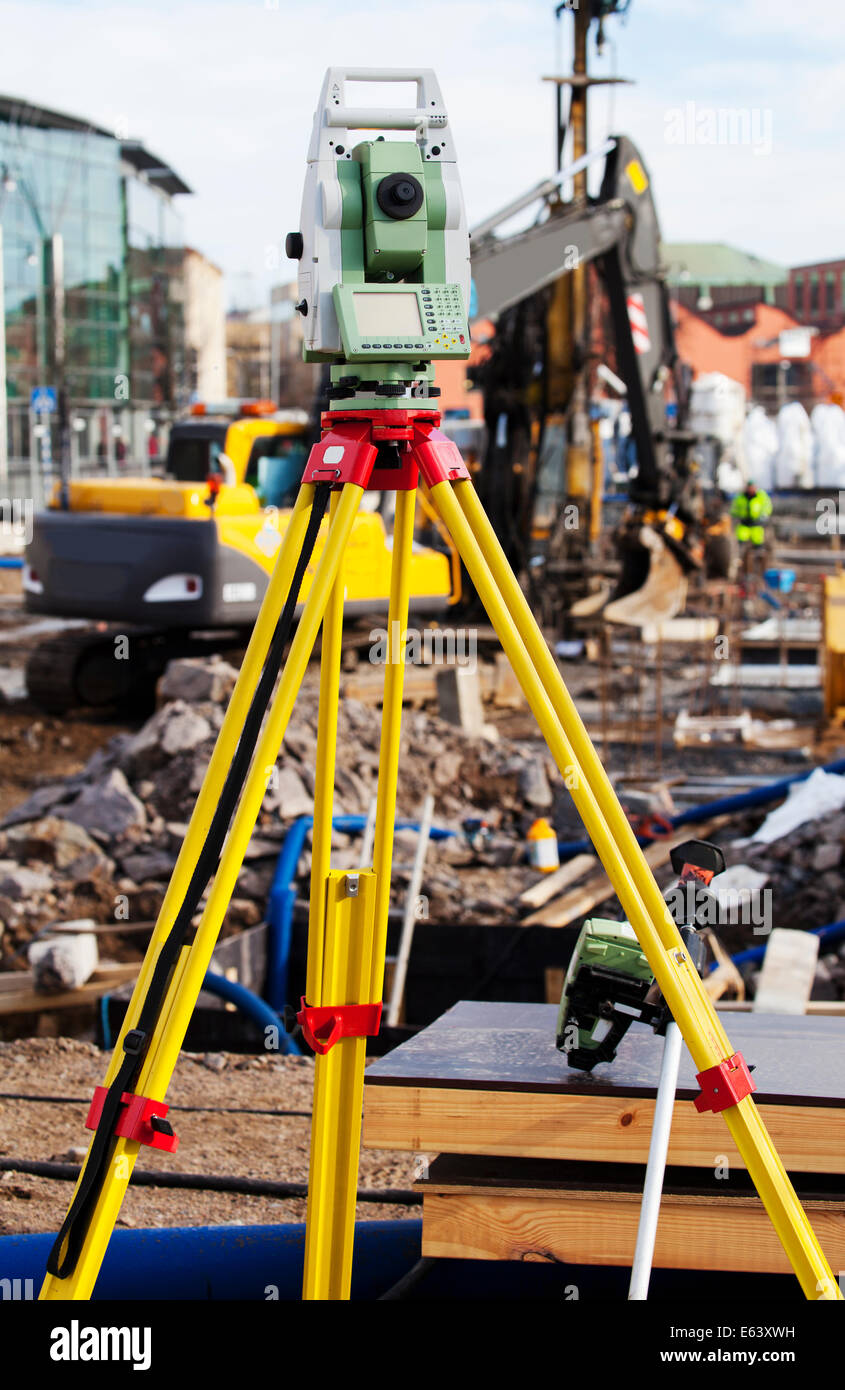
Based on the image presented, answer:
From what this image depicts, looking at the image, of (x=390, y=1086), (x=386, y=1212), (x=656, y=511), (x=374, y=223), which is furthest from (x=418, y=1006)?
(x=656, y=511)

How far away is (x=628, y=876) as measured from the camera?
8.52 feet

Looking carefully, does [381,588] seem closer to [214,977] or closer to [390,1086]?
[214,977]

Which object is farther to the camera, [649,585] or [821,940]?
[649,585]

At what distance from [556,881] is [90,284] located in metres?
38.1

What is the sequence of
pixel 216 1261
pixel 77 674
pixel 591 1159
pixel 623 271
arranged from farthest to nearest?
pixel 623 271 → pixel 77 674 → pixel 216 1261 → pixel 591 1159

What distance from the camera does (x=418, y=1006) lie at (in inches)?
279

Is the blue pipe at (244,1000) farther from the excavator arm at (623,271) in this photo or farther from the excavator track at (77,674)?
the excavator track at (77,674)

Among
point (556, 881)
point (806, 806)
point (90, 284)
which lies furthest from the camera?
point (90, 284)

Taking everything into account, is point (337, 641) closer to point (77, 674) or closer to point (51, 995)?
point (51, 995)

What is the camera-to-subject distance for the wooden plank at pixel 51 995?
6477 mm

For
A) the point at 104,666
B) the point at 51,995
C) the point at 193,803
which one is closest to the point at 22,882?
the point at 193,803

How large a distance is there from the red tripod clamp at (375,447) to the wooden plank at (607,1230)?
1.39 meters

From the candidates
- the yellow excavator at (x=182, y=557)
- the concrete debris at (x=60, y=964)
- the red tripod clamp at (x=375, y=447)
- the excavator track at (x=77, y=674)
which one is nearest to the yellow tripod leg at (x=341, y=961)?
the red tripod clamp at (x=375, y=447)

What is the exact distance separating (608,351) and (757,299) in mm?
48211
